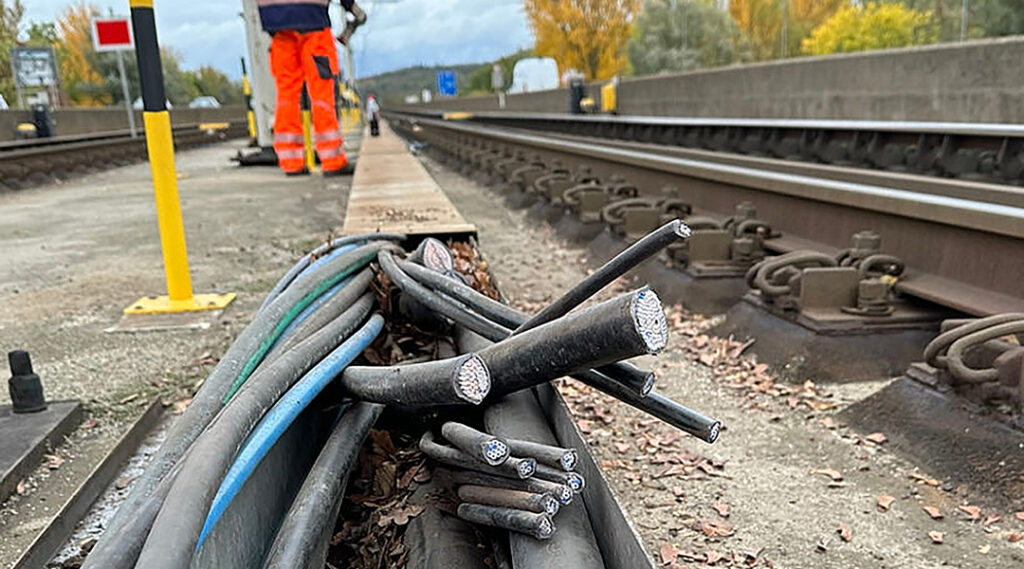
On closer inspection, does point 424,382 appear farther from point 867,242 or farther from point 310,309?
point 867,242

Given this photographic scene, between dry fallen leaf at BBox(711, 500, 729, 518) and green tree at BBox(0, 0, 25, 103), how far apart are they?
39.1m

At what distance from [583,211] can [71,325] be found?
→ 3.63 meters

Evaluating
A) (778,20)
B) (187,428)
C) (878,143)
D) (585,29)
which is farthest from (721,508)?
(585,29)

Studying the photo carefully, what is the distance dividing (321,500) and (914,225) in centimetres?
285

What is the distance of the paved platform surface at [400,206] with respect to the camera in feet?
9.86

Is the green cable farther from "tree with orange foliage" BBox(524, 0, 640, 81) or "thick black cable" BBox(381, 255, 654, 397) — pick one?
"tree with orange foliage" BBox(524, 0, 640, 81)

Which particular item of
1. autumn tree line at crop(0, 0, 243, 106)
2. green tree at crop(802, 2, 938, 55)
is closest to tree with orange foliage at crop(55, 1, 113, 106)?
autumn tree line at crop(0, 0, 243, 106)

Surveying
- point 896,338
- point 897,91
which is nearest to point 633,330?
point 896,338

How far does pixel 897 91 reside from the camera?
29.9 feet

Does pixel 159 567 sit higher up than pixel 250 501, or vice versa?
pixel 159 567

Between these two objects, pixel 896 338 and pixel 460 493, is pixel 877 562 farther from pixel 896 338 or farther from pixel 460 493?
pixel 896 338

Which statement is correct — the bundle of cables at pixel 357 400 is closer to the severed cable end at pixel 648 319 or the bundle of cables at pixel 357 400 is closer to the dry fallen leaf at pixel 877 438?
the severed cable end at pixel 648 319

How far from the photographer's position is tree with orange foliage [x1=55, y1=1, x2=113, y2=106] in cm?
5212

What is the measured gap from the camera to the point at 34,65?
1984 cm
